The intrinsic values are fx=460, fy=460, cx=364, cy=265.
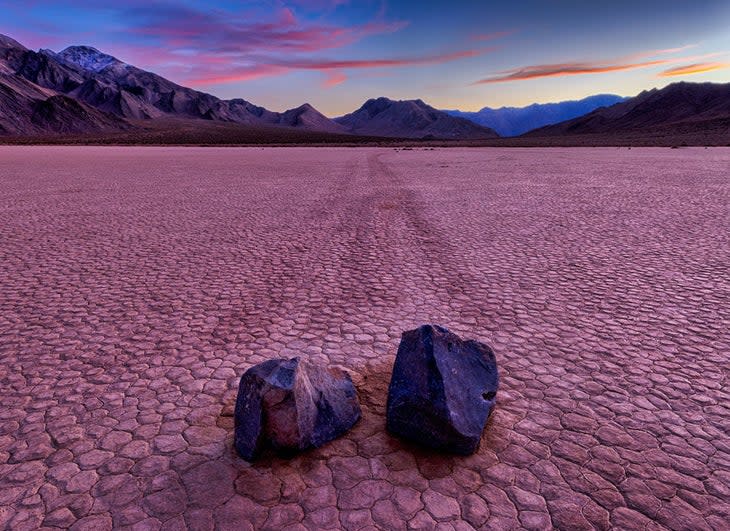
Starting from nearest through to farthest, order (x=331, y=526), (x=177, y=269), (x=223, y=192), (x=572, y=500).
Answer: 1. (x=331, y=526)
2. (x=572, y=500)
3. (x=177, y=269)
4. (x=223, y=192)

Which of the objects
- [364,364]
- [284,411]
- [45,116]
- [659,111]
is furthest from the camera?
[45,116]

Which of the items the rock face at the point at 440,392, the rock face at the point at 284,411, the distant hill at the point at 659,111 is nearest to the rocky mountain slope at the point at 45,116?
the distant hill at the point at 659,111

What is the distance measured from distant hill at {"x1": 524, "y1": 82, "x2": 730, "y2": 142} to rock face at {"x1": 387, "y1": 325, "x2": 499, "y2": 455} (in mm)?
93999

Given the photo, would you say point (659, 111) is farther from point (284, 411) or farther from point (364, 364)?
point (284, 411)

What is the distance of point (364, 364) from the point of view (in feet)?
12.0

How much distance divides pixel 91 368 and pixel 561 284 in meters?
4.88

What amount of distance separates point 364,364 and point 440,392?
1127mm

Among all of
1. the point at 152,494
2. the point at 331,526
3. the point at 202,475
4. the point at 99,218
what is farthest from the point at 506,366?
the point at 99,218

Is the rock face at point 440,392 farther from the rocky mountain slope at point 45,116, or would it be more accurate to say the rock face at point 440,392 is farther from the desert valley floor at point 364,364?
the rocky mountain slope at point 45,116

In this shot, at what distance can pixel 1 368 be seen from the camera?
11.7 ft

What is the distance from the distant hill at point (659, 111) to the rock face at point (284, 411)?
94.6 metres

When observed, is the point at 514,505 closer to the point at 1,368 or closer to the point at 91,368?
the point at 91,368

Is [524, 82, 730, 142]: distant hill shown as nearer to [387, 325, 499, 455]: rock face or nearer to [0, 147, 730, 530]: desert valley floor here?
[0, 147, 730, 530]: desert valley floor

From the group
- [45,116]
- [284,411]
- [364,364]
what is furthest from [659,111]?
[45,116]
